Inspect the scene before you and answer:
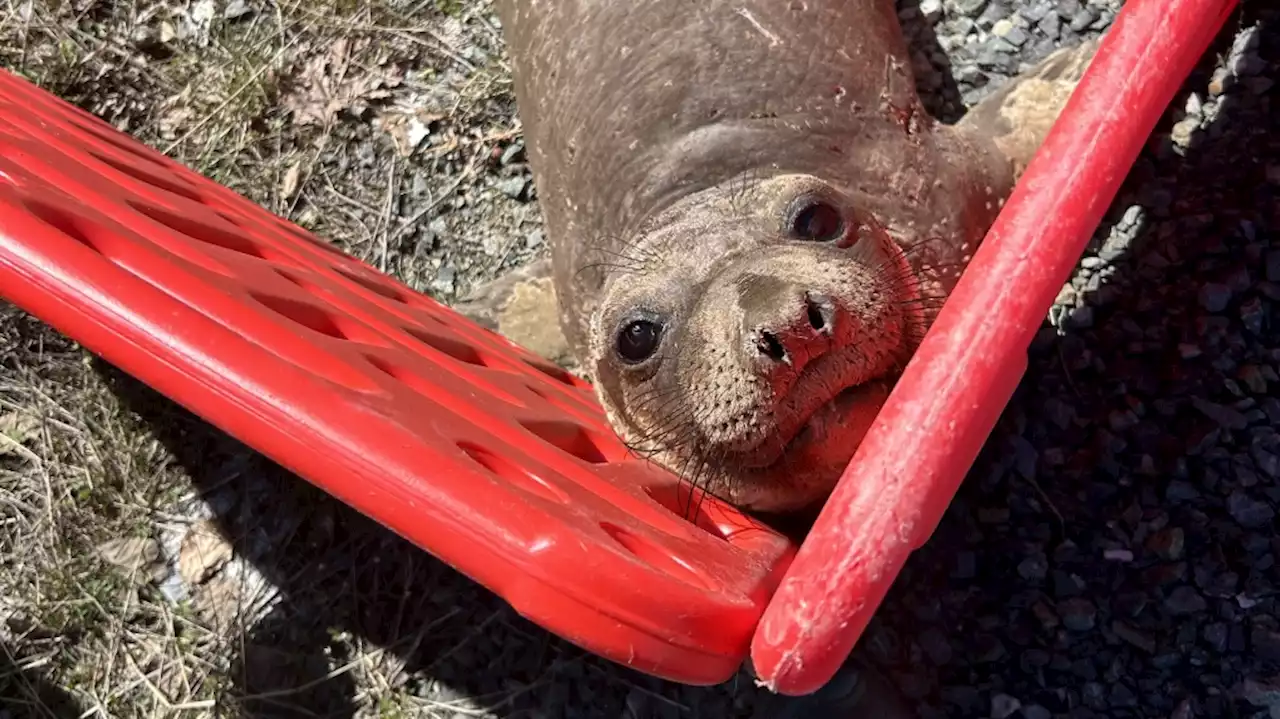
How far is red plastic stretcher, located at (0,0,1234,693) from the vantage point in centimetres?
137

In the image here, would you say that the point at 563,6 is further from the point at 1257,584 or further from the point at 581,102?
the point at 1257,584

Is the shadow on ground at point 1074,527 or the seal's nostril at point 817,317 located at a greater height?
the seal's nostril at point 817,317

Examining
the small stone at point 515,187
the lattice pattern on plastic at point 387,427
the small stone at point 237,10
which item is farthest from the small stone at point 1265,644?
the small stone at point 237,10

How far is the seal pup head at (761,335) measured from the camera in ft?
5.70

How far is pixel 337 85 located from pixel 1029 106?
7.10 feet

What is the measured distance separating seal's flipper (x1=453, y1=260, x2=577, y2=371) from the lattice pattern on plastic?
1.02m

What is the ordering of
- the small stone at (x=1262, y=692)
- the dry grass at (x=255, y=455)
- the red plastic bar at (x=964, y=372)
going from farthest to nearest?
the dry grass at (x=255, y=455)
the small stone at (x=1262, y=692)
the red plastic bar at (x=964, y=372)

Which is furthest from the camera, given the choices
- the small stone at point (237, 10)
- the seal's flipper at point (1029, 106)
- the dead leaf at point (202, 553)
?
the small stone at point (237, 10)

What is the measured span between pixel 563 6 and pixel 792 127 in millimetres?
708

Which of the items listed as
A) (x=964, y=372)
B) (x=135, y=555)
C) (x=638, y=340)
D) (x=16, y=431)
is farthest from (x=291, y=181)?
Result: (x=964, y=372)

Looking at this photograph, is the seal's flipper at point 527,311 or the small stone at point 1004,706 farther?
the seal's flipper at point 527,311

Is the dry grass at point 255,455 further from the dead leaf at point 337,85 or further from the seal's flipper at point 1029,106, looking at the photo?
the seal's flipper at point 1029,106

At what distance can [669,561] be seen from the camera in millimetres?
1553

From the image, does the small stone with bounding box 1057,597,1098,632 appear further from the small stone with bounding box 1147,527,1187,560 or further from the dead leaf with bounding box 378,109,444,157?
the dead leaf with bounding box 378,109,444,157
